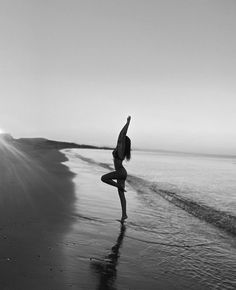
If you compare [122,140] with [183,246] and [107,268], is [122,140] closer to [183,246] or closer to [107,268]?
[183,246]

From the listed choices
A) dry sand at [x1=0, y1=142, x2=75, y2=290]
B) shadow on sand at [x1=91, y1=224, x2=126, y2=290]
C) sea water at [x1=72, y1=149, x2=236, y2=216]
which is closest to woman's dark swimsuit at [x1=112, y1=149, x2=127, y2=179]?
dry sand at [x1=0, y1=142, x2=75, y2=290]

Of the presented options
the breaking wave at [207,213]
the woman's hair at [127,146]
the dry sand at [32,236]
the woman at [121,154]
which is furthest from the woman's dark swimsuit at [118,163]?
the breaking wave at [207,213]

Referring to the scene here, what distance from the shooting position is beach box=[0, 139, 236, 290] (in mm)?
4980

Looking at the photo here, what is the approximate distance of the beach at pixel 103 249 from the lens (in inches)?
196

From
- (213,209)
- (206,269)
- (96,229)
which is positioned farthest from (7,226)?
(213,209)

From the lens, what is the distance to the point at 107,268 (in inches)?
217

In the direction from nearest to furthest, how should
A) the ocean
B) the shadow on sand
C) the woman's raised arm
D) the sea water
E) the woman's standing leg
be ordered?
the shadow on sand, the ocean, the woman's raised arm, the woman's standing leg, the sea water

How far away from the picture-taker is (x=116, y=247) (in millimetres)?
6934

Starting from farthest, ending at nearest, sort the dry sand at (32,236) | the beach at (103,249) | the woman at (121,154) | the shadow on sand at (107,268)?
1. the woman at (121,154)
2. the beach at (103,249)
3. the shadow on sand at (107,268)
4. the dry sand at (32,236)

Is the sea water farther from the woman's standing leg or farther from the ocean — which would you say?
the woman's standing leg

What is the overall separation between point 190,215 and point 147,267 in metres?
7.47

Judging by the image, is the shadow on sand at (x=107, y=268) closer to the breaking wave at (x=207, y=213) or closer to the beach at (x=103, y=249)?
the beach at (x=103, y=249)

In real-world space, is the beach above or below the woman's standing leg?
below

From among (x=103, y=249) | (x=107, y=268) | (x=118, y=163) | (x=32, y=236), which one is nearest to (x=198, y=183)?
(x=118, y=163)
